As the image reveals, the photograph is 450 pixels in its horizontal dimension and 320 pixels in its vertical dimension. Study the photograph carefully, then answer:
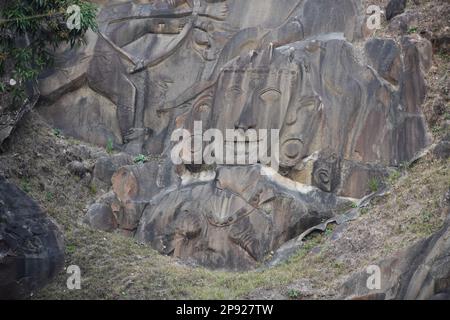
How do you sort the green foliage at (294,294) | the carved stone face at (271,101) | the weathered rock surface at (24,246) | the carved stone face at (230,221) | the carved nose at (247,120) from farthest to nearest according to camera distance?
the carved nose at (247,120)
the carved stone face at (271,101)
the carved stone face at (230,221)
the weathered rock surface at (24,246)
the green foliage at (294,294)

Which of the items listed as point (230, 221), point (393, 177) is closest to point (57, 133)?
point (230, 221)

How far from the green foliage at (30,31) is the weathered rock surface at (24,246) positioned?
2121mm

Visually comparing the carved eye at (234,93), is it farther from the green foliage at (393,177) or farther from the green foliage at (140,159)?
the green foliage at (393,177)

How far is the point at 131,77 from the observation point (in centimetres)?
2625

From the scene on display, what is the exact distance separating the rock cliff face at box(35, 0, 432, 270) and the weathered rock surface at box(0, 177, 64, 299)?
1.84m

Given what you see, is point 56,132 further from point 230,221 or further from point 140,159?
point 230,221

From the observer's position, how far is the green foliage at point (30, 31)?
2228cm

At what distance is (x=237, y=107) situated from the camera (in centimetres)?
2453

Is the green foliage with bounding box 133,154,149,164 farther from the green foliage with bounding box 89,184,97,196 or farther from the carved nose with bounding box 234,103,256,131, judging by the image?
the carved nose with bounding box 234,103,256,131

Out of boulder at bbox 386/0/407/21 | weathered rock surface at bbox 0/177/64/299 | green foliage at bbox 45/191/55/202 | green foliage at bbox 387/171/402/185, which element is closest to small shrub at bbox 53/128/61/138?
green foliage at bbox 45/191/55/202

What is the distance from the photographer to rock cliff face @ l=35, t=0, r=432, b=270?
23109 mm

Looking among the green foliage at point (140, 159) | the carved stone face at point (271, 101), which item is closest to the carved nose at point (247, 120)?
the carved stone face at point (271, 101)

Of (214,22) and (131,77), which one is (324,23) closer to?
(214,22)

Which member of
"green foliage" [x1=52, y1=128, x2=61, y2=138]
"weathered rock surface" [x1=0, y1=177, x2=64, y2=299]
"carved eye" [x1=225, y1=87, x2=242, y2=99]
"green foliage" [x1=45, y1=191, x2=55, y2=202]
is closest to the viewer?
"weathered rock surface" [x1=0, y1=177, x2=64, y2=299]
